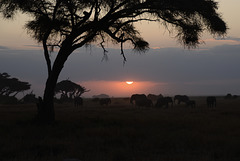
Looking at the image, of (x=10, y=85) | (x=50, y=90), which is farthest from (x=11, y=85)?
(x=50, y=90)

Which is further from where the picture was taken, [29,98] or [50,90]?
[29,98]

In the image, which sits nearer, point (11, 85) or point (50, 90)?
point (50, 90)

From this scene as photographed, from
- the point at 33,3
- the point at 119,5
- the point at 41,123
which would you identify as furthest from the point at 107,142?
the point at 33,3

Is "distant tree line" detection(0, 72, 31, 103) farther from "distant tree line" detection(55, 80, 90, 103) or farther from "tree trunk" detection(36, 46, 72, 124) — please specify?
"tree trunk" detection(36, 46, 72, 124)

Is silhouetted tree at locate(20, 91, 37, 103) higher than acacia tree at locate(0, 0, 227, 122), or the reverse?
acacia tree at locate(0, 0, 227, 122)

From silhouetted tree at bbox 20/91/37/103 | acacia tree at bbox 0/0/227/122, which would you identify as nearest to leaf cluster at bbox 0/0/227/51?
acacia tree at bbox 0/0/227/122

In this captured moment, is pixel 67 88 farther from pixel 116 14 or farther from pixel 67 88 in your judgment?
pixel 116 14

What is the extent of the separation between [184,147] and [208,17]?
387 inches

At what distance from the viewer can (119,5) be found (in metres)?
15.5

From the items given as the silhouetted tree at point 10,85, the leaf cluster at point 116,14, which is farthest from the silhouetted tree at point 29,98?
the leaf cluster at point 116,14

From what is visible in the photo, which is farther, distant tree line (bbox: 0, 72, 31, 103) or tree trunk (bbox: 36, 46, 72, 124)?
distant tree line (bbox: 0, 72, 31, 103)

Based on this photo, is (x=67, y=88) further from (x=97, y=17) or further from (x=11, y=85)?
(x=97, y=17)

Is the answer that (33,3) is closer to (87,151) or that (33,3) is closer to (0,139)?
(0,139)

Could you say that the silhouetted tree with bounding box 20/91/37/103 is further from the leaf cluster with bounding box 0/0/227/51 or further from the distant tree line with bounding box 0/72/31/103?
the leaf cluster with bounding box 0/0/227/51
